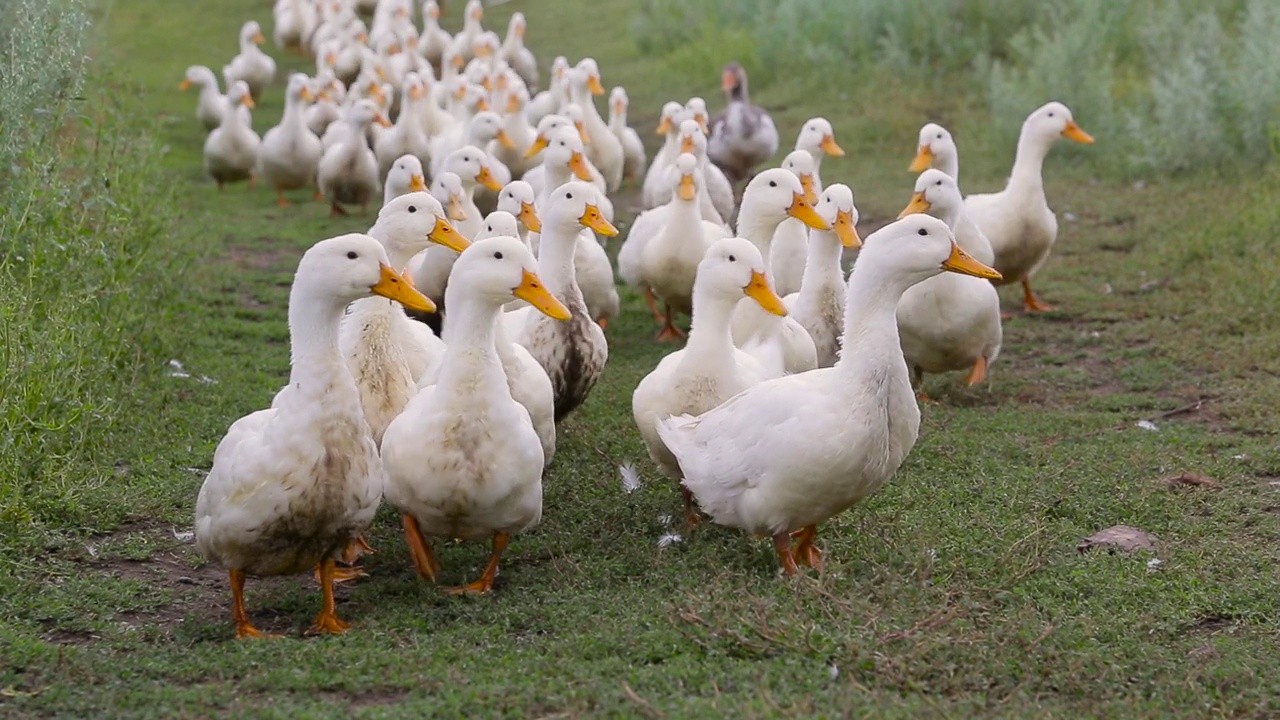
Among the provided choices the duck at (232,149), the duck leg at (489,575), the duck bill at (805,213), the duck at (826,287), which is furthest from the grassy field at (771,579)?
the duck at (232,149)

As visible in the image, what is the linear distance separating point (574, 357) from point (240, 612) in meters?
2.18

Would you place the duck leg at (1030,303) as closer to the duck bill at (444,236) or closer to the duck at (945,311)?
the duck at (945,311)

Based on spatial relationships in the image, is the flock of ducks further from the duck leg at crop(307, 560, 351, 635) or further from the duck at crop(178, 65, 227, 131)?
the duck at crop(178, 65, 227, 131)

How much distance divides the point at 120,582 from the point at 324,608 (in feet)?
2.67

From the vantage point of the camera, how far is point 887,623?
14.3 feet

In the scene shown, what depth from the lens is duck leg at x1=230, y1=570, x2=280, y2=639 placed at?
15.0 ft

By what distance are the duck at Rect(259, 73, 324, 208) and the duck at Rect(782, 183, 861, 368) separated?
7.39 m

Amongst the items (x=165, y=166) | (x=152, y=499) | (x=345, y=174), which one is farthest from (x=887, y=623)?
(x=165, y=166)

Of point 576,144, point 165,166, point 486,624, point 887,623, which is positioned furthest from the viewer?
point 165,166

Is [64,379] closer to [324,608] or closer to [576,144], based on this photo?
[324,608]

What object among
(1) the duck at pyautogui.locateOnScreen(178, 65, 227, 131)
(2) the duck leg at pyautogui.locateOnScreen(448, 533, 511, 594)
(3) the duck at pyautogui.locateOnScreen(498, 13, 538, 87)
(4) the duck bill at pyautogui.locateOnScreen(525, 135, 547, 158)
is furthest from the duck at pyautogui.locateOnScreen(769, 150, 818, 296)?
(3) the duck at pyautogui.locateOnScreen(498, 13, 538, 87)

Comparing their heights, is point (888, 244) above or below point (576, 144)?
above

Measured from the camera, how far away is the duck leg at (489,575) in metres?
4.95

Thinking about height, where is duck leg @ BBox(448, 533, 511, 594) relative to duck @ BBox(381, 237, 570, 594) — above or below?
below
